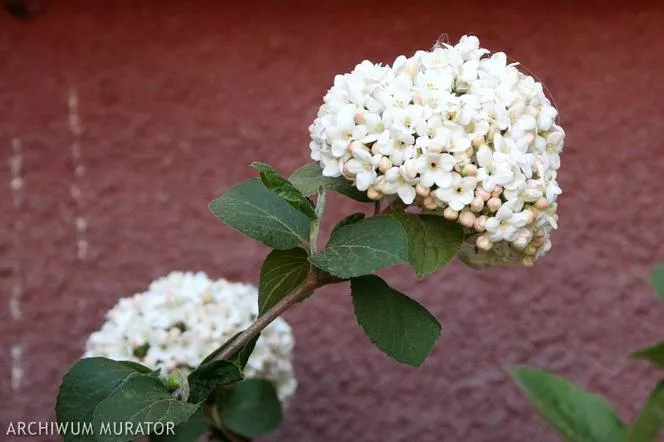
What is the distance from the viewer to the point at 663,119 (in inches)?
54.3

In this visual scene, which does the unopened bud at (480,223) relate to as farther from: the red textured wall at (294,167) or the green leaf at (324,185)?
the red textured wall at (294,167)

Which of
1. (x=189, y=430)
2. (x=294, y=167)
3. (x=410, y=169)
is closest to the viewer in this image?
(x=410, y=169)

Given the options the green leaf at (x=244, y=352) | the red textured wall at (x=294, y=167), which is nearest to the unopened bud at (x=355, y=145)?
the green leaf at (x=244, y=352)

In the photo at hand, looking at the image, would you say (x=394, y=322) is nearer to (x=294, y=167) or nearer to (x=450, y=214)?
(x=450, y=214)

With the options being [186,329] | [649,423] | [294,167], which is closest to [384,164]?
[649,423]

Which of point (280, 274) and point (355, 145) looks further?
point (280, 274)

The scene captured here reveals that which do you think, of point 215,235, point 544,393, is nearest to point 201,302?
point 215,235

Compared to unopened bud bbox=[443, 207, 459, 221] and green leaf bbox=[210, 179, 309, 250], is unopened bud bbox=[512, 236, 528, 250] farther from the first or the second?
green leaf bbox=[210, 179, 309, 250]

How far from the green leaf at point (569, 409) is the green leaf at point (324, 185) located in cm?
35

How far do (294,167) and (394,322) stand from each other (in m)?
0.68

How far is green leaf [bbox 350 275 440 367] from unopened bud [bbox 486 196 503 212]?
0.12 meters

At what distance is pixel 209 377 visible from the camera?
76 cm

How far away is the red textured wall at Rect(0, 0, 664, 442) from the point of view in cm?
137

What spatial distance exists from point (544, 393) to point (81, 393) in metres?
0.52
